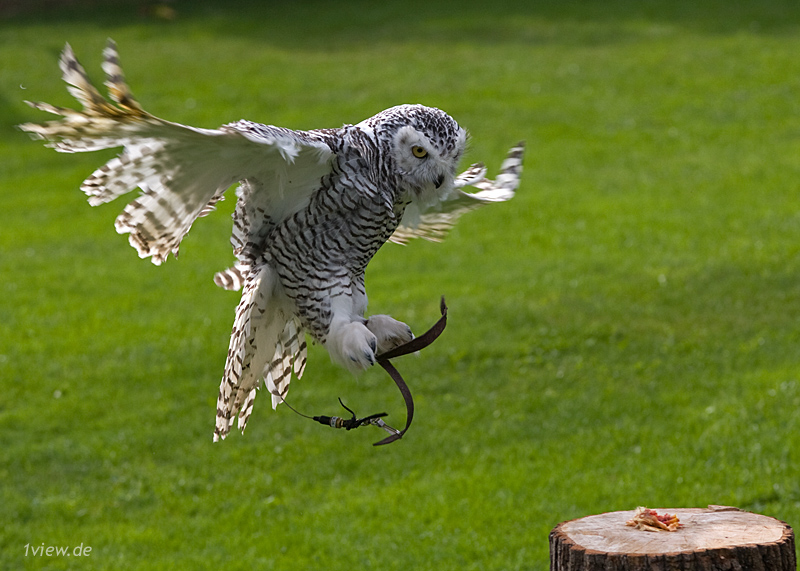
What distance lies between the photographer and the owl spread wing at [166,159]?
239 centimetres

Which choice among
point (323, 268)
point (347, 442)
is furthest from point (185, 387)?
point (323, 268)

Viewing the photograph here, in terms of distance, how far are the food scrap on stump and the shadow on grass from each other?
1666cm

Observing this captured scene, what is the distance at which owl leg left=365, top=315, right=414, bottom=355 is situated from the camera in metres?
2.81

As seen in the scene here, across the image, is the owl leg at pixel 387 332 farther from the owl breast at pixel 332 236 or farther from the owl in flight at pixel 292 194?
the owl breast at pixel 332 236

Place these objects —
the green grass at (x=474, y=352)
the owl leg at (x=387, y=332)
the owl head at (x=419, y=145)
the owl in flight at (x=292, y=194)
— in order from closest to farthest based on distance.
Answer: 1. the owl in flight at (x=292, y=194)
2. the owl head at (x=419, y=145)
3. the owl leg at (x=387, y=332)
4. the green grass at (x=474, y=352)

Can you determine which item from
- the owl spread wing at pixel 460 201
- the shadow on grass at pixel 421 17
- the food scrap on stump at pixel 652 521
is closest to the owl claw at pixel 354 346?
the owl spread wing at pixel 460 201

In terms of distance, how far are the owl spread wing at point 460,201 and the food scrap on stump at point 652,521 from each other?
123 centimetres

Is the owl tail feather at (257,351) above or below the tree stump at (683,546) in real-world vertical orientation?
above

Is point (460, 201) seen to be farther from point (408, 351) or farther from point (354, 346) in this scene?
point (354, 346)

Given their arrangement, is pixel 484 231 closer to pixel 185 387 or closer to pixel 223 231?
pixel 223 231

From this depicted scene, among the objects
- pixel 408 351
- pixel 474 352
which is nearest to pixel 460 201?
pixel 408 351

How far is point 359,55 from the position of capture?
729 inches

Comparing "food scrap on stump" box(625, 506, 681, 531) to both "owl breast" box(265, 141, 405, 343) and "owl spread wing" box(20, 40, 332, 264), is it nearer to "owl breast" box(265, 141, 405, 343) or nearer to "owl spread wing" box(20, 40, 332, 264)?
"owl breast" box(265, 141, 405, 343)

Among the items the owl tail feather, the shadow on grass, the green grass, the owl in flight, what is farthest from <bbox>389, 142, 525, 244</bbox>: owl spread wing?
the shadow on grass
